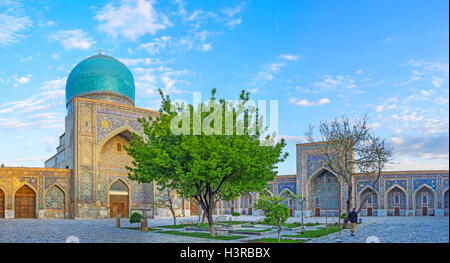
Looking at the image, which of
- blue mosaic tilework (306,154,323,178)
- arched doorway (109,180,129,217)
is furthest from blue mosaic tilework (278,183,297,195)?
arched doorway (109,180,129,217)

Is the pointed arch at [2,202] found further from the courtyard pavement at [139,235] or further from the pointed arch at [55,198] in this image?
the courtyard pavement at [139,235]

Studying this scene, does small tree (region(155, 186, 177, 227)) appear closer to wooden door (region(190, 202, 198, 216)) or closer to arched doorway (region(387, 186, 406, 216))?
wooden door (region(190, 202, 198, 216))

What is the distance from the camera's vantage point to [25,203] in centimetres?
2433

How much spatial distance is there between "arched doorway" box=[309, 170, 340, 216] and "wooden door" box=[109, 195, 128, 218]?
1586cm

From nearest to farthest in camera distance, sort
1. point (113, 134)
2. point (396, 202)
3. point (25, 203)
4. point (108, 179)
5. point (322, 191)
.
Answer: point (25, 203) < point (113, 134) < point (108, 179) < point (396, 202) < point (322, 191)

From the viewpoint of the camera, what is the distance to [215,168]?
12.8 m

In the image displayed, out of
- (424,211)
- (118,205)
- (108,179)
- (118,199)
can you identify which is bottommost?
(424,211)

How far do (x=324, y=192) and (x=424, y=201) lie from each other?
8109 mm

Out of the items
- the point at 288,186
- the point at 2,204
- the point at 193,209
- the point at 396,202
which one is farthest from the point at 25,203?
the point at 396,202

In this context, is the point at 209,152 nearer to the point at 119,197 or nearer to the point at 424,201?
the point at 119,197

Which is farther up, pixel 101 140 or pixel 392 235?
pixel 101 140

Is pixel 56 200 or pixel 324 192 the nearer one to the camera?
pixel 56 200

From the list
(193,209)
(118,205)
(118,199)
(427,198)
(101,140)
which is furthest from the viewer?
(427,198)
